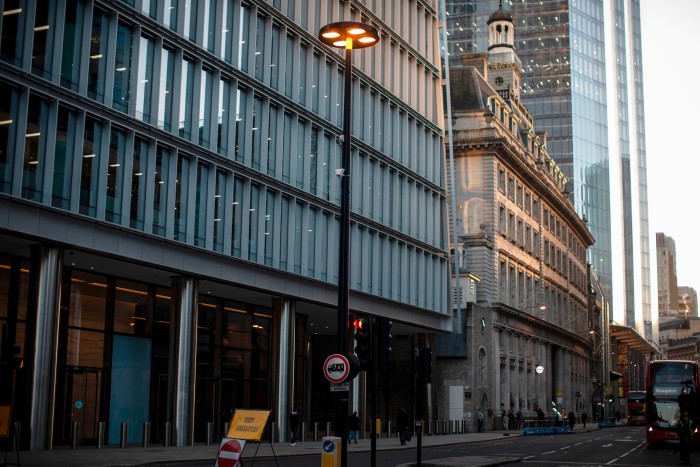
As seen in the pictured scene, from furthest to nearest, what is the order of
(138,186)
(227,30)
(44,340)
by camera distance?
(227,30)
(138,186)
(44,340)

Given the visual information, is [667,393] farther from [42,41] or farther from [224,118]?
[42,41]

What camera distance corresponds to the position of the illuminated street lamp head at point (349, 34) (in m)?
20.3

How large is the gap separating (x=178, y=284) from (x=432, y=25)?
3091 centimetres

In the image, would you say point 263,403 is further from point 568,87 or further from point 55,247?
point 568,87

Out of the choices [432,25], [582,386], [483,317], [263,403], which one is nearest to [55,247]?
[263,403]

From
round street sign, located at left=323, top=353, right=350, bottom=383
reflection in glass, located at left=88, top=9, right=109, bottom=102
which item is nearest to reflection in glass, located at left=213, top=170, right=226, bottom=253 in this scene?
reflection in glass, located at left=88, top=9, right=109, bottom=102

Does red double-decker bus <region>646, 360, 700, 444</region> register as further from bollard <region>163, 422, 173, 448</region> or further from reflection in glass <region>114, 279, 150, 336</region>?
reflection in glass <region>114, 279, 150, 336</region>

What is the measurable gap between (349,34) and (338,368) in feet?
23.2

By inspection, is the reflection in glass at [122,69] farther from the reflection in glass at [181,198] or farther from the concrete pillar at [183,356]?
the concrete pillar at [183,356]

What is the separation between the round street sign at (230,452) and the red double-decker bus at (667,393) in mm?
28538

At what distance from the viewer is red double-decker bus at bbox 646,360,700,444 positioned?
42.0 metres

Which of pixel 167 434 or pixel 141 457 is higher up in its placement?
pixel 167 434

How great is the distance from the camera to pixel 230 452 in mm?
18172

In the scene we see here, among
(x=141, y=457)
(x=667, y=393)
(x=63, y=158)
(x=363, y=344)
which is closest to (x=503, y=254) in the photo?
(x=667, y=393)
